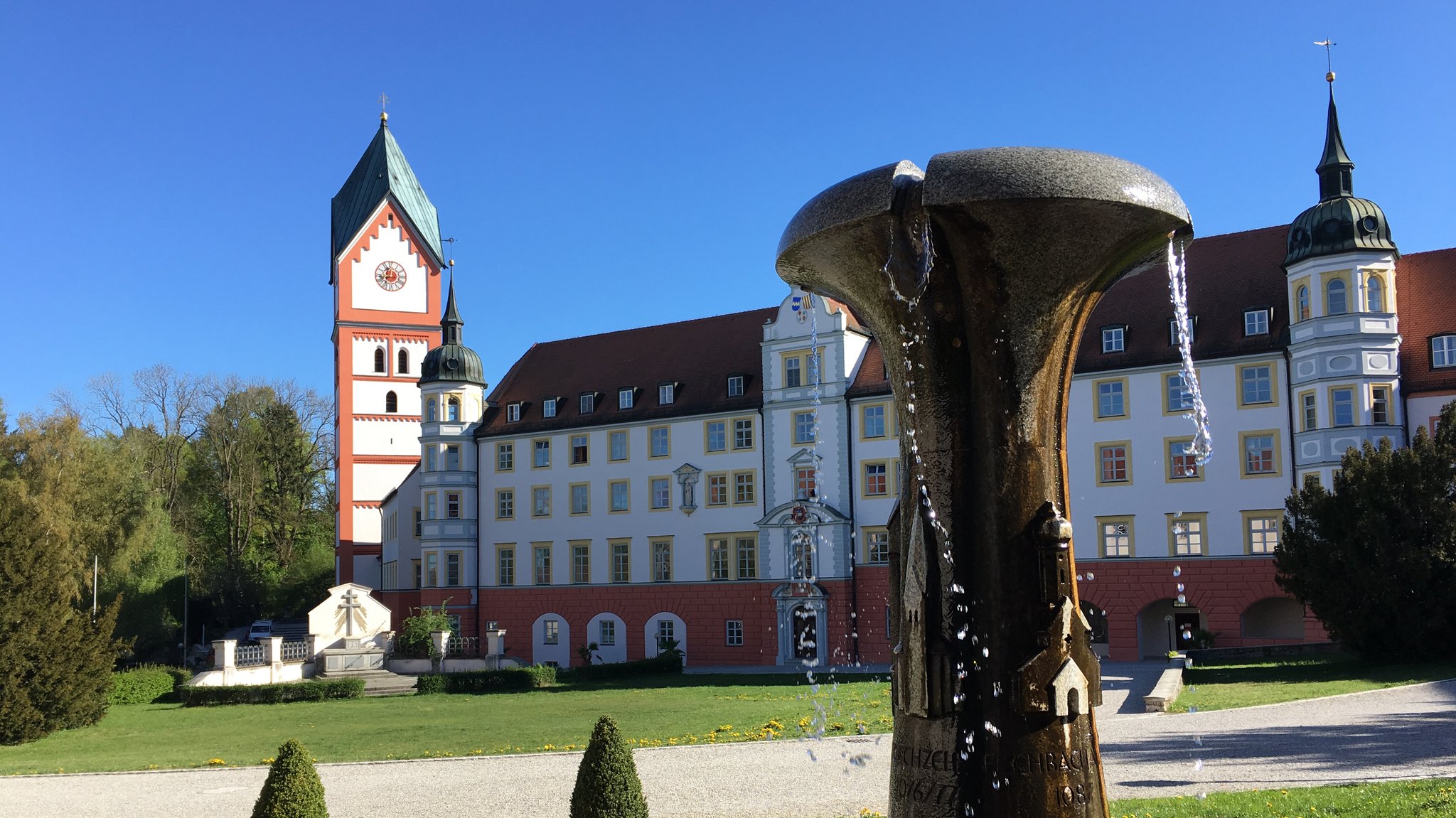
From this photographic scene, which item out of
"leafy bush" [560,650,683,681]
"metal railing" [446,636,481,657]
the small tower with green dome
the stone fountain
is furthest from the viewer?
the small tower with green dome

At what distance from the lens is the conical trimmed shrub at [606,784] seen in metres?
9.01

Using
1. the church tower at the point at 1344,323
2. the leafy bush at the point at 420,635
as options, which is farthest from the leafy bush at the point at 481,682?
the church tower at the point at 1344,323

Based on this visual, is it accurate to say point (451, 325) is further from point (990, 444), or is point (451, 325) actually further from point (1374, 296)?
point (990, 444)

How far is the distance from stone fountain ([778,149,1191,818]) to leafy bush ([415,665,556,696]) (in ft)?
96.8

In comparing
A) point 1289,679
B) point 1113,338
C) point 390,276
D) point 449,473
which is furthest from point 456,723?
point 390,276

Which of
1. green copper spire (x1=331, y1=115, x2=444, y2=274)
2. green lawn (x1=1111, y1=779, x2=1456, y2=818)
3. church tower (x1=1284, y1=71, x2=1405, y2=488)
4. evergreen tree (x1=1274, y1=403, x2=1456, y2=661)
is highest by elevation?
green copper spire (x1=331, y1=115, x2=444, y2=274)

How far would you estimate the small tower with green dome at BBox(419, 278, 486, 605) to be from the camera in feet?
162

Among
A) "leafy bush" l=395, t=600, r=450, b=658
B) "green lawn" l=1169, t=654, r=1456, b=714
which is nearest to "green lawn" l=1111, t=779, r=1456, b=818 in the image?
"green lawn" l=1169, t=654, r=1456, b=714

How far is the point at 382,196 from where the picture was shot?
58938 mm

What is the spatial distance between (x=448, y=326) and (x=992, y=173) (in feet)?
156

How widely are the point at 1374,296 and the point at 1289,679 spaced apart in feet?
43.9

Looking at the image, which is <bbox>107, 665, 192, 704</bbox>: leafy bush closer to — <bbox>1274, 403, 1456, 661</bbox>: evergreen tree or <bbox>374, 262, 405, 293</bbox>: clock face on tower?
<bbox>374, 262, 405, 293</bbox>: clock face on tower

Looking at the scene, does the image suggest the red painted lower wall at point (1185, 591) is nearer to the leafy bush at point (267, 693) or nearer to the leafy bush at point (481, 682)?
the leafy bush at point (481, 682)

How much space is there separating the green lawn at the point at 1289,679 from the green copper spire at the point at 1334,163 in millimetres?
12807
